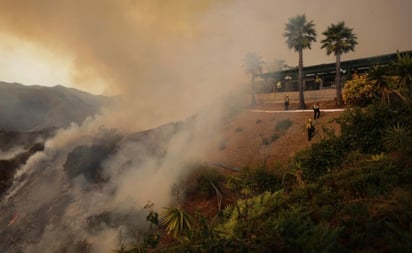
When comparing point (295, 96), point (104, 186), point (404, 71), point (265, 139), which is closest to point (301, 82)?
point (295, 96)

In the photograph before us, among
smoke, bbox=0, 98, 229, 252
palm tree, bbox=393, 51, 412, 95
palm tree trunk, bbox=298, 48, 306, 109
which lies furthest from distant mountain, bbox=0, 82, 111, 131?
palm tree, bbox=393, 51, 412, 95

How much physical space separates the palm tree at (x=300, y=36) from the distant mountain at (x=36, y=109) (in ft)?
176

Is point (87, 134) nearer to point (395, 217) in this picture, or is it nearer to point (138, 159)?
point (138, 159)

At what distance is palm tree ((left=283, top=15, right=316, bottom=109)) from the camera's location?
111 ft

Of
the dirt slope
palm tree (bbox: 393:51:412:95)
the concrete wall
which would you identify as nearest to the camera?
palm tree (bbox: 393:51:412:95)

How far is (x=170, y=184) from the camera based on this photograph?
2212cm

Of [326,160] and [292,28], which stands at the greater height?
[292,28]

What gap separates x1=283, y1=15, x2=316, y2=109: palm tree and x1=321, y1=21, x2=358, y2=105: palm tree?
101 inches

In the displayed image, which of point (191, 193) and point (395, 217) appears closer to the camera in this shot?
point (395, 217)

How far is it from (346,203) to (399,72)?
50.5ft

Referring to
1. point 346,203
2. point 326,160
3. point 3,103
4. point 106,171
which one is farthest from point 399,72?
point 3,103

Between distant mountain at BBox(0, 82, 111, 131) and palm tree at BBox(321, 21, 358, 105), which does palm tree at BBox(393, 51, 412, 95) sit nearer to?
palm tree at BBox(321, 21, 358, 105)

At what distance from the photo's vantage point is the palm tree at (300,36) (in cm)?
3394

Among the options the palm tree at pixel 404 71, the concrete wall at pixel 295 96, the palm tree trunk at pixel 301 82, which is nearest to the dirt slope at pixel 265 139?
the concrete wall at pixel 295 96
